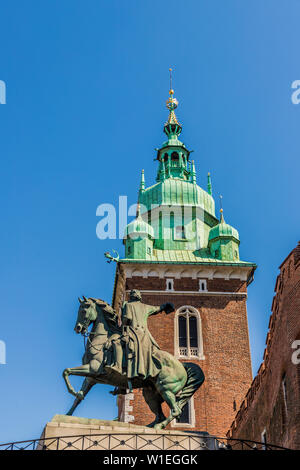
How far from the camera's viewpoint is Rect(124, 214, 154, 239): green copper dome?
48.6m

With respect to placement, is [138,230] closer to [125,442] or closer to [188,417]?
[188,417]

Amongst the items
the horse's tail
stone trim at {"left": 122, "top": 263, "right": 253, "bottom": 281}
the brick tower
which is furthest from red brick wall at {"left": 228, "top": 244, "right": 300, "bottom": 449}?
stone trim at {"left": 122, "top": 263, "right": 253, "bottom": 281}

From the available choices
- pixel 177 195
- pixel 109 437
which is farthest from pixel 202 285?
pixel 109 437

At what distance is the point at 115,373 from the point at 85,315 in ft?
6.76

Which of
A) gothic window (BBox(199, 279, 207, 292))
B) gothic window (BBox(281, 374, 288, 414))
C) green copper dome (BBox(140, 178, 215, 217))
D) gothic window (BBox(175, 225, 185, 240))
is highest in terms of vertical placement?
green copper dome (BBox(140, 178, 215, 217))

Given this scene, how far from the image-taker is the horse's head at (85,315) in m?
22.6

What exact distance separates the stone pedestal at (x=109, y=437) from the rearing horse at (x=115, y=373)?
83 centimetres

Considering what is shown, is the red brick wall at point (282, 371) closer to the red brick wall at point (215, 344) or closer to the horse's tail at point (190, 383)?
the horse's tail at point (190, 383)

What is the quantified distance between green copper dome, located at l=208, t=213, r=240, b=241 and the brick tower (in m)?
0.06

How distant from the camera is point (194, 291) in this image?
152 ft

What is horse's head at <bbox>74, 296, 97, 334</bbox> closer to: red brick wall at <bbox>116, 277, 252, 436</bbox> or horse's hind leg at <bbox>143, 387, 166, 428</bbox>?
horse's hind leg at <bbox>143, 387, 166, 428</bbox>

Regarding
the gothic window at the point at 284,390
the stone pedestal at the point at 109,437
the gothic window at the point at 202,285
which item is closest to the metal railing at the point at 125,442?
the stone pedestal at the point at 109,437

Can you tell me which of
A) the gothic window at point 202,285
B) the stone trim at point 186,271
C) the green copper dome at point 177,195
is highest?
the green copper dome at point 177,195

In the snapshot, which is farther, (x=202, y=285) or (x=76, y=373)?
(x=202, y=285)
